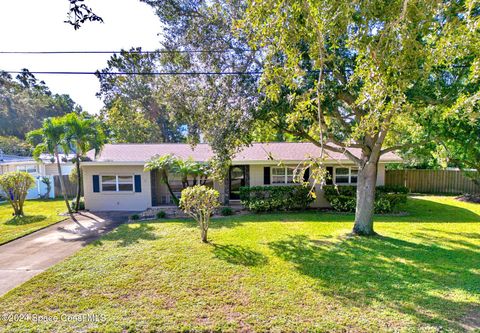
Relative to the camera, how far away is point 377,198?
12250mm

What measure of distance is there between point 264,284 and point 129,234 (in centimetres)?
573

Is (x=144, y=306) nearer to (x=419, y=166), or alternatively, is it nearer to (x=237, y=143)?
(x=237, y=143)

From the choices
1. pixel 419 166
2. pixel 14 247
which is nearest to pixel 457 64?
pixel 14 247

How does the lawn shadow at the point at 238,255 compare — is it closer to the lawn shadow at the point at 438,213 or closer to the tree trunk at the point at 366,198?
the tree trunk at the point at 366,198

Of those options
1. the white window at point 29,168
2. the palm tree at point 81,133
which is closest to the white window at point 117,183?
the palm tree at point 81,133

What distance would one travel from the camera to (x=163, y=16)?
8.45 meters

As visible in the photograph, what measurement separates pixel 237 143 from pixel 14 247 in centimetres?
725

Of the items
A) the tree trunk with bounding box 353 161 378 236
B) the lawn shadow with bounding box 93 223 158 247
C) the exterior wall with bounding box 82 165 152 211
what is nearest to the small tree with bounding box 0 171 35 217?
the exterior wall with bounding box 82 165 152 211

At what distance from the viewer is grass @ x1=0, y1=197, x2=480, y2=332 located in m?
4.07

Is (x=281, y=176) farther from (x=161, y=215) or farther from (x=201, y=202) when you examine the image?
(x=201, y=202)

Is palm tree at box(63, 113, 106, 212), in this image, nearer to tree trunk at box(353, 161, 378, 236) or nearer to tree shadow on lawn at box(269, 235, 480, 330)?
tree shadow on lawn at box(269, 235, 480, 330)

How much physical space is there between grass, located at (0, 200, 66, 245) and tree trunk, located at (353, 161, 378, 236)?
11288 mm

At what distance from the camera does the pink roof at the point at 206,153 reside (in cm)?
1352

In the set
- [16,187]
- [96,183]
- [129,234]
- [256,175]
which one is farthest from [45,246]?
[256,175]
